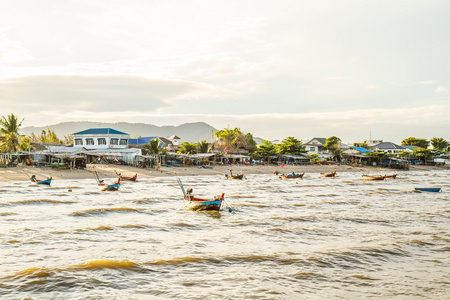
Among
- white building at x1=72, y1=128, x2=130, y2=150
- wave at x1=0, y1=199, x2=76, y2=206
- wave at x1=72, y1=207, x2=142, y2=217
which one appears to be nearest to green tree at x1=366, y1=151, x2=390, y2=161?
white building at x1=72, y1=128, x2=130, y2=150

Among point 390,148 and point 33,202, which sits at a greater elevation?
point 390,148

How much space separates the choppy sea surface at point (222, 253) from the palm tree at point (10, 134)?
3360 cm

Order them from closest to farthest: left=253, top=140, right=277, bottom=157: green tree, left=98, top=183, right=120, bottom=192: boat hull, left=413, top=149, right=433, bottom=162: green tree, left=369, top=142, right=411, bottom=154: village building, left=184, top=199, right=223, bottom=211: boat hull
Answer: left=184, top=199, right=223, bottom=211: boat hull → left=98, top=183, right=120, bottom=192: boat hull → left=253, top=140, right=277, bottom=157: green tree → left=413, top=149, right=433, bottom=162: green tree → left=369, top=142, right=411, bottom=154: village building

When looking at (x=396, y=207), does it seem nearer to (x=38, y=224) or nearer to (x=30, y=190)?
(x=38, y=224)

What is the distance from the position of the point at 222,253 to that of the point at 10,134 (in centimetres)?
4999

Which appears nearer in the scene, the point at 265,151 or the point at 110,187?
the point at 110,187

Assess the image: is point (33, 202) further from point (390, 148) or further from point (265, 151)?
point (390, 148)

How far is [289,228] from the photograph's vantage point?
16781mm

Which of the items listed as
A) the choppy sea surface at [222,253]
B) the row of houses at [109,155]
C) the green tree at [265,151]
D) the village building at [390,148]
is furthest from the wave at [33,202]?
the village building at [390,148]

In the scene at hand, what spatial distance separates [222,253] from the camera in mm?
12461

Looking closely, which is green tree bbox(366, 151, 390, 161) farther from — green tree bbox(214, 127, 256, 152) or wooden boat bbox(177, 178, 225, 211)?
wooden boat bbox(177, 178, 225, 211)

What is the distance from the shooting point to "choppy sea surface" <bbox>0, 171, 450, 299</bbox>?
933 centimetres

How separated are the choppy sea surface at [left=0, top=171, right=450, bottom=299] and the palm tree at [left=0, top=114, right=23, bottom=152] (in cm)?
3360

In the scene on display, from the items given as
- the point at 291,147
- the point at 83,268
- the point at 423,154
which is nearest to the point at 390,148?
the point at 423,154
